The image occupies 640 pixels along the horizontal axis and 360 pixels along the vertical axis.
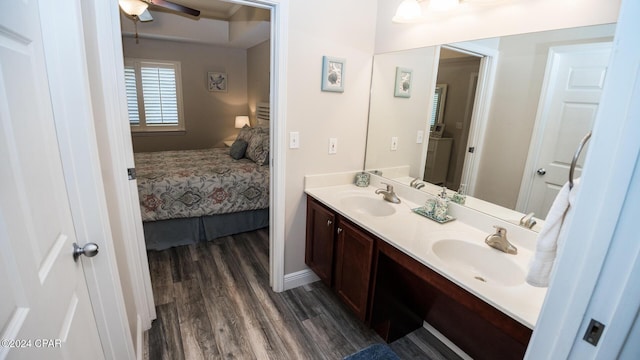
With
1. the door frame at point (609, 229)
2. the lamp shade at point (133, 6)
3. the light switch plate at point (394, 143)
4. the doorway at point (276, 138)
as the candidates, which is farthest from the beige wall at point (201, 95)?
the door frame at point (609, 229)

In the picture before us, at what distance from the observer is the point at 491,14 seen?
1.51 meters

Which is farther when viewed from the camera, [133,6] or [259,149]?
[259,149]

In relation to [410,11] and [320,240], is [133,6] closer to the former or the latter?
[410,11]

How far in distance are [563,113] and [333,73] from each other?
1.32m

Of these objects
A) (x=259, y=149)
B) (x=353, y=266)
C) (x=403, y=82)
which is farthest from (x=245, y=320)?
(x=259, y=149)

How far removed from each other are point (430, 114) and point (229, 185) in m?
2.05

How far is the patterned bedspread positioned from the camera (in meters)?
2.79

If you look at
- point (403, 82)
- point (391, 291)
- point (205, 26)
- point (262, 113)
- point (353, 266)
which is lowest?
point (391, 291)

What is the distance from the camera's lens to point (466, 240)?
1.52 m

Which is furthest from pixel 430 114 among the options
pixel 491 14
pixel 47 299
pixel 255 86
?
pixel 255 86

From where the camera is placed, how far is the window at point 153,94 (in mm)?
4891

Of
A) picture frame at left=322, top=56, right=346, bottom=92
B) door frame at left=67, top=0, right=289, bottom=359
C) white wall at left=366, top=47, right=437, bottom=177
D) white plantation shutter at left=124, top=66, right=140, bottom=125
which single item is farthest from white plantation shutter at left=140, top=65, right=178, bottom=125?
white wall at left=366, top=47, right=437, bottom=177

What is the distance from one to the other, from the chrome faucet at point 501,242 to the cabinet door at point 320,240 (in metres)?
0.90

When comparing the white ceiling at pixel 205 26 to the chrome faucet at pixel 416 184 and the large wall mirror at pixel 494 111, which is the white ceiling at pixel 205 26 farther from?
the chrome faucet at pixel 416 184
